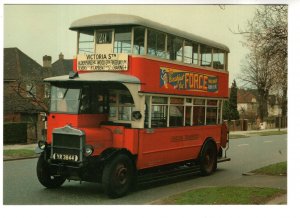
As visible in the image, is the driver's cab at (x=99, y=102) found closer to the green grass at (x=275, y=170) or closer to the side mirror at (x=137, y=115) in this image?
the side mirror at (x=137, y=115)

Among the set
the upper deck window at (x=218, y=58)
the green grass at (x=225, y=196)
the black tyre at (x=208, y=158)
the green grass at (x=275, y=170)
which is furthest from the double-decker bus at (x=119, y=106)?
the green grass at (x=275, y=170)

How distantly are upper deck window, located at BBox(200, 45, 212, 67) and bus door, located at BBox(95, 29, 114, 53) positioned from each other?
3474mm

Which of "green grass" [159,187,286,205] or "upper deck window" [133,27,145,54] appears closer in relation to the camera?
"green grass" [159,187,286,205]

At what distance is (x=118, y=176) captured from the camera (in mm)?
11336

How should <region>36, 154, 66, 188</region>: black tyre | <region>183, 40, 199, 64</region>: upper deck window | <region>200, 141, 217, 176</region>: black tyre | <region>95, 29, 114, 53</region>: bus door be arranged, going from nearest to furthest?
<region>36, 154, 66, 188</region>: black tyre < <region>95, 29, 114, 53</region>: bus door < <region>183, 40, 199, 64</region>: upper deck window < <region>200, 141, 217, 176</region>: black tyre

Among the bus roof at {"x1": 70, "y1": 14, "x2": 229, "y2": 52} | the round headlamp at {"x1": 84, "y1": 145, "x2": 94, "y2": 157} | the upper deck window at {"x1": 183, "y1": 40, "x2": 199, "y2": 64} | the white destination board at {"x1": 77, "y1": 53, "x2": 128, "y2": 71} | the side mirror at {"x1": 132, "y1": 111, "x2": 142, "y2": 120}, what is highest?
the bus roof at {"x1": 70, "y1": 14, "x2": 229, "y2": 52}

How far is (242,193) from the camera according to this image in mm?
11406

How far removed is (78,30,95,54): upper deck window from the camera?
1241 cm

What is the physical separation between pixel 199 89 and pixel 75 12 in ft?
15.0

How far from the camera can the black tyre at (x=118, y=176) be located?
11.0m

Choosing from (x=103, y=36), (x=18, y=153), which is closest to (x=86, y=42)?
(x=103, y=36)

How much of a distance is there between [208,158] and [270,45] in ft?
13.5

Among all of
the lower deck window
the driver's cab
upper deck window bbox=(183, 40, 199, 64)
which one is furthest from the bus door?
upper deck window bbox=(183, 40, 199, 64)

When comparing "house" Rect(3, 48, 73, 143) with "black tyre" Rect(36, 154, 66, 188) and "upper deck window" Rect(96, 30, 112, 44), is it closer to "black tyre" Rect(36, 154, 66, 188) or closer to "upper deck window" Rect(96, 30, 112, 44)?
"upper deck window" Rect(96, 30, 112, 44)
